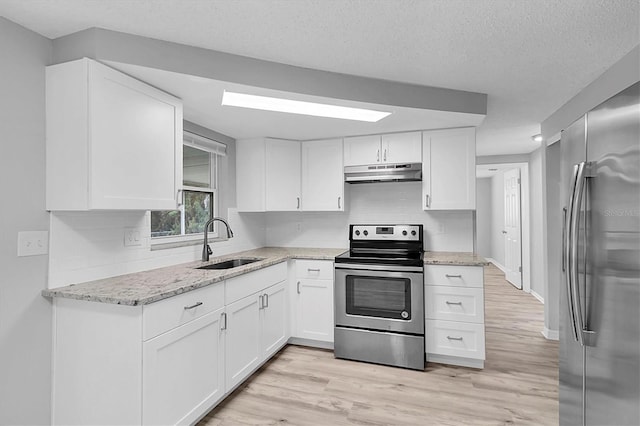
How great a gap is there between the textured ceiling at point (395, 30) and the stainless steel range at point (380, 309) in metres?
1.56

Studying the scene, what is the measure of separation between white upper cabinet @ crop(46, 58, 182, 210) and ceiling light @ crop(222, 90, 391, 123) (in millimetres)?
599

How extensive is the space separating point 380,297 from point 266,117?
6.06 ft

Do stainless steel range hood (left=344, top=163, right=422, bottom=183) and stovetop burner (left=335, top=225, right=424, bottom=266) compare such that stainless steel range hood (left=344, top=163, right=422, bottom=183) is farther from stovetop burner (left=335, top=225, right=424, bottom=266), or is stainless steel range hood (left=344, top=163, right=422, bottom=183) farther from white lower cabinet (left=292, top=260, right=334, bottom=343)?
white lower cabinet (left=292, top=260, right=334, bottom=343)

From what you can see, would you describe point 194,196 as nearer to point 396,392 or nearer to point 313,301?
point 313,301

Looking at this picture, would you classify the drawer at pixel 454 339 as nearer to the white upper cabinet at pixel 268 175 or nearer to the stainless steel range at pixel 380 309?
the stainless steel range at pixel 380 309

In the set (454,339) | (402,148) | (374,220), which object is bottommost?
(454,339)

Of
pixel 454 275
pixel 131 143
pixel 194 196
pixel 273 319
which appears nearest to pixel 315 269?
pixel 273 319

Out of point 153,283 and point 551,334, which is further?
point 551,334

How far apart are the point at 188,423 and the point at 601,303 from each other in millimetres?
2133

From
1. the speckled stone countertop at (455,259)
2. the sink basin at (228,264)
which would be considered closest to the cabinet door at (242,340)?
the sink basin at (228,264)

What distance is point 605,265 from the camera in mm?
1251

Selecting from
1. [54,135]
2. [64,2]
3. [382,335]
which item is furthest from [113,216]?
[382,335]

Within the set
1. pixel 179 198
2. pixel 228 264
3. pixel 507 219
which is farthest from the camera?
pixel 507 219

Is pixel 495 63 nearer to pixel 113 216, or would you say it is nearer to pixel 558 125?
pixel 558 125
